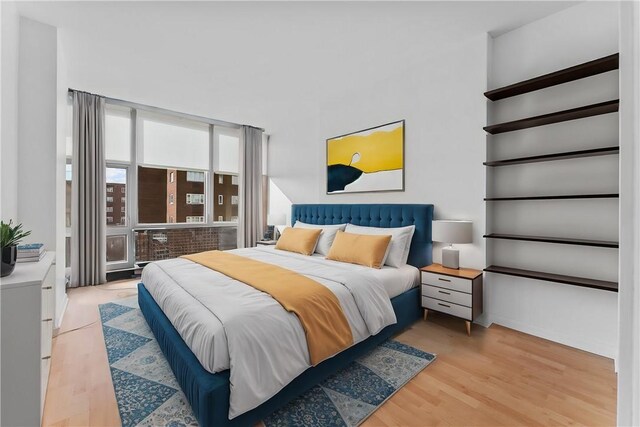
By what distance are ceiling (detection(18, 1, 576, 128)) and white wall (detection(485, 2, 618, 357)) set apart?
0.88 feet

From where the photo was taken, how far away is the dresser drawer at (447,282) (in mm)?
2598

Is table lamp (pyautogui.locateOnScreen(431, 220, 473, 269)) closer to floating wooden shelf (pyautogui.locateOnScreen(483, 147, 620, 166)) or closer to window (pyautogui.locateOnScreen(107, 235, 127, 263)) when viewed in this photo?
floating wooden shelf (pyautogui.locateOnScreen(483, 147, 620, 166))

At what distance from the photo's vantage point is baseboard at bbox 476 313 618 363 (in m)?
2.26

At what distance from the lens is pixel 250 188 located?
18.3 ft

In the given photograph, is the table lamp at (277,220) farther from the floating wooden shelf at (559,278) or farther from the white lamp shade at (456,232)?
Result: the floating wooden shelf at (559,278)

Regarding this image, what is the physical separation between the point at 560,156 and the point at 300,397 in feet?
8.71

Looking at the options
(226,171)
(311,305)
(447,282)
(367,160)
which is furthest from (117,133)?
(447,282)

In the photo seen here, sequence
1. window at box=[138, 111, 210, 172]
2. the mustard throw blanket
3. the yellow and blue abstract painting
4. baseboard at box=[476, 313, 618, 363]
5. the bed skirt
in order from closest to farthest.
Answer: the bed skirt, the mustard throw blanket, baseboard at box=[476, 313, 618, 363], the yellow and blue abstract painting, window at box=[138, 111, 210, 172]

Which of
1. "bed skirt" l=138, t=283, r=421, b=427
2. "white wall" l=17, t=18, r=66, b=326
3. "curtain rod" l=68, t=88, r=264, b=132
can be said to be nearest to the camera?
"bed skirt" l=138, t=283, r=421, b=427

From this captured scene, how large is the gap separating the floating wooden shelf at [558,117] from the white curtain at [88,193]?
196 inches

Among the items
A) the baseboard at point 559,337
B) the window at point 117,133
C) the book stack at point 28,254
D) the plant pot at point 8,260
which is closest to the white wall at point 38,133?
the book stack at point 28,254

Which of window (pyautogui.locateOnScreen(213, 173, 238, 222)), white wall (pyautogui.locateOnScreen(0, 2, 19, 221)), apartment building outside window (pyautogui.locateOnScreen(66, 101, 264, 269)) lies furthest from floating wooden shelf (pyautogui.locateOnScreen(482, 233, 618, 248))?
apartment building outside window (pyautogui.locateOnScreen(66, 101, 264, 269))

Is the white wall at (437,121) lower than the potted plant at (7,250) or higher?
higher

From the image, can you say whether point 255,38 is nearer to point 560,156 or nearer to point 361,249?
point 361,249
